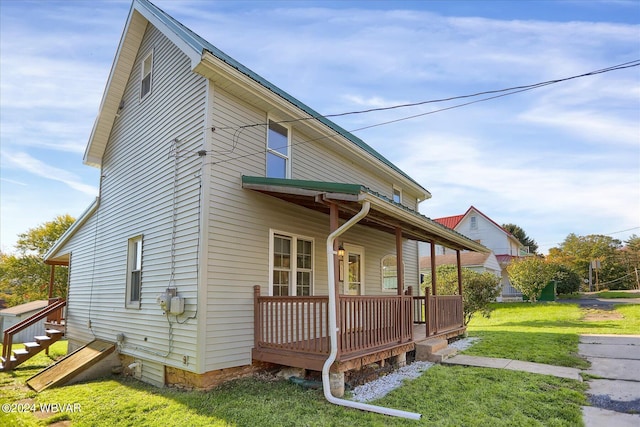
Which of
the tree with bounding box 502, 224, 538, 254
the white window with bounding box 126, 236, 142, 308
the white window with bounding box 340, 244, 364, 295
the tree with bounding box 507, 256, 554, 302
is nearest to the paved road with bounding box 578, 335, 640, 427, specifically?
the white window with bounding box 340, 244, 364, 295

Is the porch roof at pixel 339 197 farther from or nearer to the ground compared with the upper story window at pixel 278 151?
nearer to the ground

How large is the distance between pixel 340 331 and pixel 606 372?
16.8 feet

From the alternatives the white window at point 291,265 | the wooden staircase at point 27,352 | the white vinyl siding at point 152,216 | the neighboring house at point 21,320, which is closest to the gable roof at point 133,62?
the white vinyl siding at point 152,216

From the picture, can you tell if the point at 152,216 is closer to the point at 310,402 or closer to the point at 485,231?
the point at 310,402

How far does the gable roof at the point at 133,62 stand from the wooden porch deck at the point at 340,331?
3.94 meters

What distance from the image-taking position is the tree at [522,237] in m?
53.2

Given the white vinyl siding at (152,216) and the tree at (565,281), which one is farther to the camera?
the tree at (565,281)

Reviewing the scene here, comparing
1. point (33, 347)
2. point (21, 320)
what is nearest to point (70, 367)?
point (33, 347)

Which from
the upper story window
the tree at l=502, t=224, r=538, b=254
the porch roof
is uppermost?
the tree at l=502, t=224, r=538, b=254

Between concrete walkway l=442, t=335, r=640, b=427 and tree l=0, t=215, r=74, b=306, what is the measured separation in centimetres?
2798

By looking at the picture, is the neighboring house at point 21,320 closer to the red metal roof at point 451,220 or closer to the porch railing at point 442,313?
the porch railing at point 442,313

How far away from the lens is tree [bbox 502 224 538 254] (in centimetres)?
5325

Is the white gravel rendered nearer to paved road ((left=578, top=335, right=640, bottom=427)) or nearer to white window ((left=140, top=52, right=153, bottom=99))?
paved road ((left=578, top=335, right=640, bottom=427))

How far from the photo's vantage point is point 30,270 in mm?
26281
